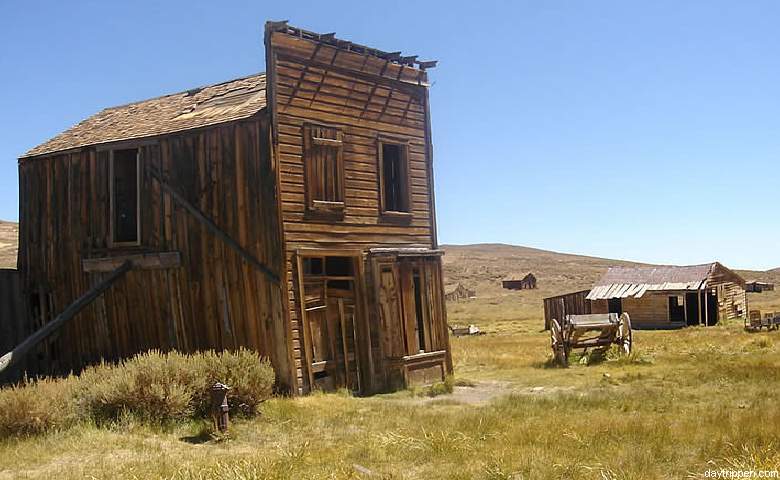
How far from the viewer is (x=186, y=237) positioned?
596 inches

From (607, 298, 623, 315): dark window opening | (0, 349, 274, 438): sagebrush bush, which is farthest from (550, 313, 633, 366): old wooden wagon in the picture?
(607, 298, 623, 315): dark window opening

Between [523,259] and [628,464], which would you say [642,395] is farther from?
[523,259]

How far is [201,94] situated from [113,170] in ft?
10.5

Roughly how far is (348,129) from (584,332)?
30.2 ft

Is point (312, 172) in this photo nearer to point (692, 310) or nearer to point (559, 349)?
point (559, 349)

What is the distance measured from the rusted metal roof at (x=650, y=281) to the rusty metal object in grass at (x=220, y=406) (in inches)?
1231

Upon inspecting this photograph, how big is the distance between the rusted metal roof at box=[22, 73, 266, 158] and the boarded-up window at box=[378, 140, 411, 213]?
10.4ft

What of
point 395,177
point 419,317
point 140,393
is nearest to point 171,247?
→ point 140,393

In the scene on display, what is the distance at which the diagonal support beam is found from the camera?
46.4ft

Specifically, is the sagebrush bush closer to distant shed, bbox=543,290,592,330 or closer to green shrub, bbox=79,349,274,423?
green shrub, bbox=79,349,274,423

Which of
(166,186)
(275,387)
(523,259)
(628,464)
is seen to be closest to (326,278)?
(275,387)

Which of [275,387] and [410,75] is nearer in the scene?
[275,387]

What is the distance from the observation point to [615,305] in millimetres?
40812

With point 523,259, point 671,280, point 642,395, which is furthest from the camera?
point 523,259
